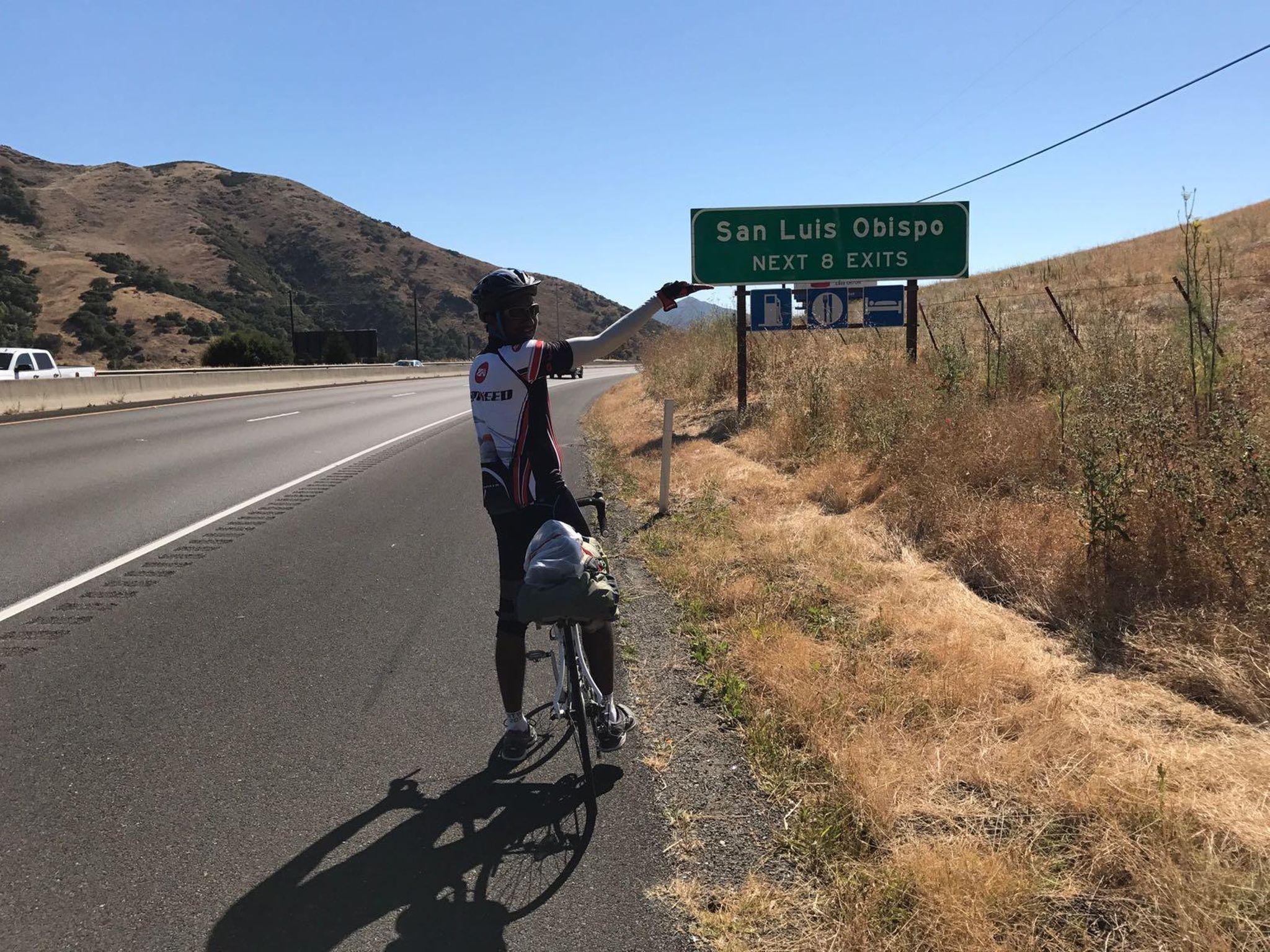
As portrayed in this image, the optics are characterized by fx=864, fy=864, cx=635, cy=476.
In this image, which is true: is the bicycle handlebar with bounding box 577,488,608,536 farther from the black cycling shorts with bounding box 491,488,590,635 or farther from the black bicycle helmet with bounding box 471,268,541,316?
the black bicycle helmet with bounding box 471,268,541,316

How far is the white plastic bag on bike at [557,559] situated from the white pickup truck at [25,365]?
2571 centimetres

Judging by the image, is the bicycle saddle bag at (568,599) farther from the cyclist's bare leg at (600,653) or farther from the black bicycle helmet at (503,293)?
the black bicycle helmet at (503,293)

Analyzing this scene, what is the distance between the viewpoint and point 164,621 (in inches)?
222

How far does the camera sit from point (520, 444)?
3.64 metres

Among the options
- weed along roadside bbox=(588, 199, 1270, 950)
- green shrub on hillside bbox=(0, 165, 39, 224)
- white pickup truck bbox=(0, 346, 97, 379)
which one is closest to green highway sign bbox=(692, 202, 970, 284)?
weed along roadside bbox=(588, 199, 1270, 950)

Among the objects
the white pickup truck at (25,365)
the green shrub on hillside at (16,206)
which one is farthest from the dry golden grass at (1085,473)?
the green shrub on hillside at (16,206)

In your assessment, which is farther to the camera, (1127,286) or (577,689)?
(1127,286)

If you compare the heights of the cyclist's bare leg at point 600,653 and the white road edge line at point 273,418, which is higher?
the white road edge line at point 273,418

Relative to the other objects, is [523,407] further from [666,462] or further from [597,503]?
[666,462]

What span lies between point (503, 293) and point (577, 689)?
1.66 meters

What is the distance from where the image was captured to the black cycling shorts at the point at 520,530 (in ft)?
12.1

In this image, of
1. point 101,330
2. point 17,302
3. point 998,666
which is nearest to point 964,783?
point 998,666

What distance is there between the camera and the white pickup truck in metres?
25.0

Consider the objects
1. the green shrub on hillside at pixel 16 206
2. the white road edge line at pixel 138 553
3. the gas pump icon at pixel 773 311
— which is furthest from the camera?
the green shrub on hillside at pixel 16 206
